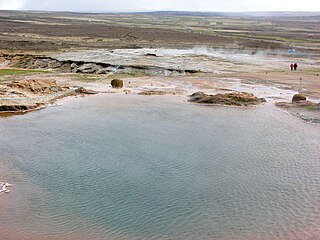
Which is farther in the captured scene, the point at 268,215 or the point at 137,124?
the point at 137,124

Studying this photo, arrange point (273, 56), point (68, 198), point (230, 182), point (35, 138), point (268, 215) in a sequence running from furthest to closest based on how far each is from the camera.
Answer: point (273, 56) < point (35, 138) < point (230, 182) < point (68, 198) < point (268, 215)

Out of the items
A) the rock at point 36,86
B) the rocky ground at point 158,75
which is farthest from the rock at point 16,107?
the rock at point 36,86

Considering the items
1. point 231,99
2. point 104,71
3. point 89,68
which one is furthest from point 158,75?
point 231,99

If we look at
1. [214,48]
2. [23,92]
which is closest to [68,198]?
[23,92]

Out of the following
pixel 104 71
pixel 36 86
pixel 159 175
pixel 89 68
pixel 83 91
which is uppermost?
pixel 36 86

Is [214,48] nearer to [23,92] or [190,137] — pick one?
[23,92]

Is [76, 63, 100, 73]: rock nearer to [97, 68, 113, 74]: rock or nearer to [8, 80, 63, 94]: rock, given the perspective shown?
[97, 68, 113, 74]: rock

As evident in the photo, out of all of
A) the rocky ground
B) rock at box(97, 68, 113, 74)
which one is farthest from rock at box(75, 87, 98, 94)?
rock at box(97, 68, 113, 74)

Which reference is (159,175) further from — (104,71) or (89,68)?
(89,68)
